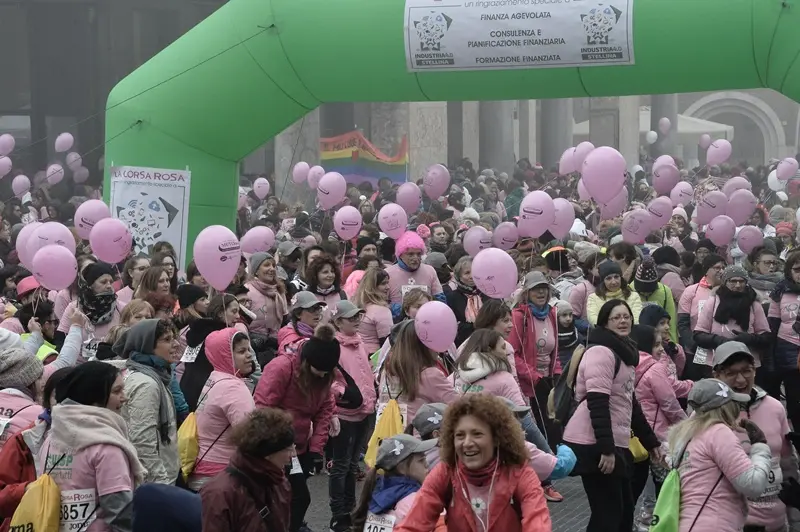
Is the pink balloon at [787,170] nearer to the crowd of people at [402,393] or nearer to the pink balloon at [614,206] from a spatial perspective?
the pink balloon at [614,206]

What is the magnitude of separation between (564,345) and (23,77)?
20.3m

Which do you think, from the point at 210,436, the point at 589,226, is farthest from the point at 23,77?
the point at 210,436

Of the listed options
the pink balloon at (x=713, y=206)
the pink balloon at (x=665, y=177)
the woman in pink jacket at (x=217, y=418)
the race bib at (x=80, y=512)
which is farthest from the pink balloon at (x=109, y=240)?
the pink balloon at (x=665, y=177)

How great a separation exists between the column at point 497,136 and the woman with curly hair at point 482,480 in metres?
31.1

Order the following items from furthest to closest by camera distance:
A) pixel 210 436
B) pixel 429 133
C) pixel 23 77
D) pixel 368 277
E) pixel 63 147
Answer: pixel 429 133 < pixel 23 77 < pixel 63 147 < pixel 368 277 < pixel 210 436

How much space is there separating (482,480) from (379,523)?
751 millimetres

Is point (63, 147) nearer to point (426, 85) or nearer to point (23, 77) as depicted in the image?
point (23, 77)

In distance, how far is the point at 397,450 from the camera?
541 centimetres

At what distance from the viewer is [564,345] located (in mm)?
10398

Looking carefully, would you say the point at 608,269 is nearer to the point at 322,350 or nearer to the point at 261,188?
the point at 322,350

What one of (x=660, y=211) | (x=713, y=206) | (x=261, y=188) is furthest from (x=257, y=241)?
(x=261, y=188)

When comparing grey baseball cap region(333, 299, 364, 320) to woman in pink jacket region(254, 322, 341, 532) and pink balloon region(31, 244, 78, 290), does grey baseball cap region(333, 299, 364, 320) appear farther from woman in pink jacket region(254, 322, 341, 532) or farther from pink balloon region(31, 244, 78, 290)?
pink balloon region(31, 244, 78, 290)

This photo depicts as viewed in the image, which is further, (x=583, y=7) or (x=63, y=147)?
(x=63, y=147)

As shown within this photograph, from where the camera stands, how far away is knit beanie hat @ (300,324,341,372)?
7406 mm
